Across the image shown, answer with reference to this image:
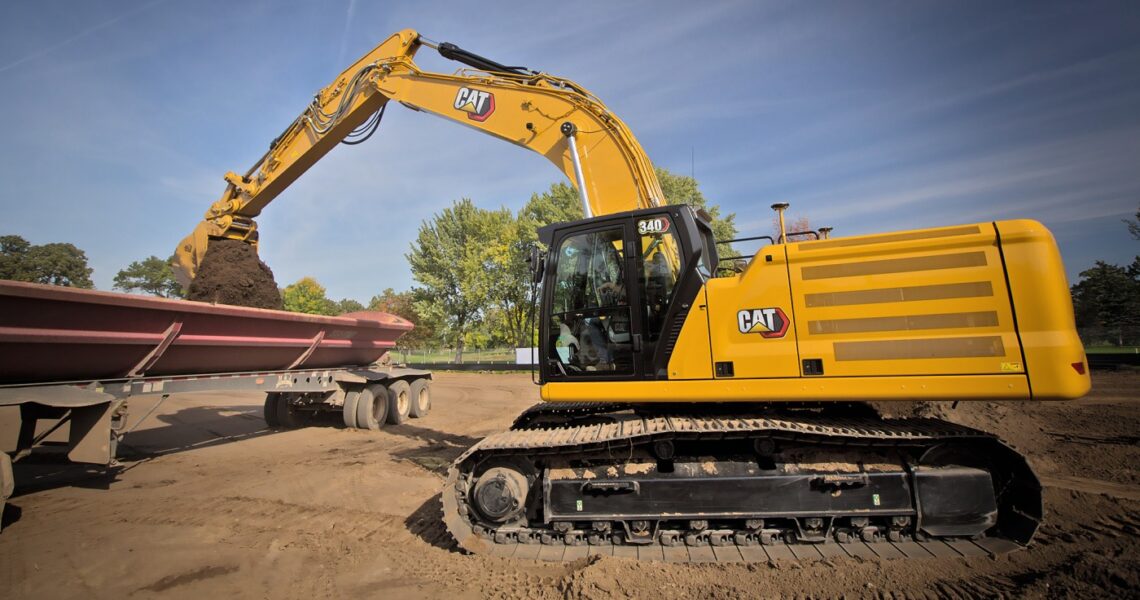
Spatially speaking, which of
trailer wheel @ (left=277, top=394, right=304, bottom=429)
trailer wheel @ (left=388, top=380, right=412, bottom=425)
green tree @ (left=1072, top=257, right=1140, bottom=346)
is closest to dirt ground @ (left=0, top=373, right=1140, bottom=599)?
trailer wheel @ (left=277, top=394, right=304, bottom=429)

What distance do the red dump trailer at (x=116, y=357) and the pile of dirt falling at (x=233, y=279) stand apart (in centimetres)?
96

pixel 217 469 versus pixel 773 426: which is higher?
pixel 773 426

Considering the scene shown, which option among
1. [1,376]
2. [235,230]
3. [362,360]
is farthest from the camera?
[362,360]

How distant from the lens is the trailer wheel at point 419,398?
11328 mm

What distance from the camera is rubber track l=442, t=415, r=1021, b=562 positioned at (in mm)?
3484

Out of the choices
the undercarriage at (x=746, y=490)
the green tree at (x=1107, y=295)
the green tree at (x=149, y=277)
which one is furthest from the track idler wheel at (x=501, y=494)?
the green tree at (x=149, y=277)

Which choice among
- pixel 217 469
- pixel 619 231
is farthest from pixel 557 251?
pixel 217 469

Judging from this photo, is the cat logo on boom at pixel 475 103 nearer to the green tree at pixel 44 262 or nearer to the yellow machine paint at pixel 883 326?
the yellow machine paint at pixel 883 326

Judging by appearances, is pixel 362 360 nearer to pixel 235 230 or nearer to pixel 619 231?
pixel 235 230

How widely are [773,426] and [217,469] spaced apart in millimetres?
7489

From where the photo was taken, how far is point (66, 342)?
16.8ft

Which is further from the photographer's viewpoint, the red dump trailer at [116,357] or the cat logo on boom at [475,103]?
the cat logo on boom at [475,103]

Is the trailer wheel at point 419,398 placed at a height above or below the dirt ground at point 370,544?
above

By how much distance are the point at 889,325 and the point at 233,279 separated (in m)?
9.23
